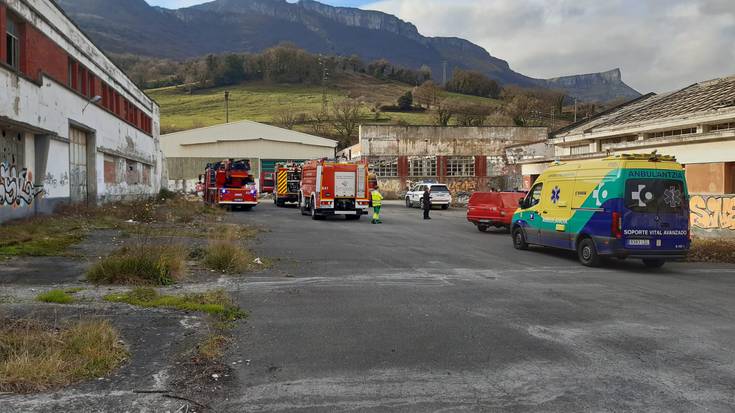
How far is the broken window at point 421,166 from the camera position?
58188 mm

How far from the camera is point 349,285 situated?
408 inches

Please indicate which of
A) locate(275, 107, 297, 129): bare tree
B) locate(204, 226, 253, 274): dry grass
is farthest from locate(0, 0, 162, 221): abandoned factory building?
locate(275, 107, 297, 129): bare tree

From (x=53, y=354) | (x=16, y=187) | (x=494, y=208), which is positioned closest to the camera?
(x=53, y=354)

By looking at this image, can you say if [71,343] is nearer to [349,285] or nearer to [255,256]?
[349,285]

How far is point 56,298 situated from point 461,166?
174 ft

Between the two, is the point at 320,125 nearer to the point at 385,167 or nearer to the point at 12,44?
the point at 385,167

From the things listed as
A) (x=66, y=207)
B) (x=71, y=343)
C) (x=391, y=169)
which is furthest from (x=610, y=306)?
(x=391, y=169)

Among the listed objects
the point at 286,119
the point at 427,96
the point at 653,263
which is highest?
the point at 427,96

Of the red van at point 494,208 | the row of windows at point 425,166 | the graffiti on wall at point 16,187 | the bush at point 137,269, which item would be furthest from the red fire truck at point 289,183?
the bush at point 137,269

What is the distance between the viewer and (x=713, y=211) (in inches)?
775

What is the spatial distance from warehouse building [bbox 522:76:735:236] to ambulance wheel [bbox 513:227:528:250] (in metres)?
6.09

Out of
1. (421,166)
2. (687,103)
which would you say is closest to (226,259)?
(687,103)

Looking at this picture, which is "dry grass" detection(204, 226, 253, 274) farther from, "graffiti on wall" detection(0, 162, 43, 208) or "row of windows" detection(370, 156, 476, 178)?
"row of windows" detection(370, 156, 476, 178)

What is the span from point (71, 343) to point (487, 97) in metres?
120
